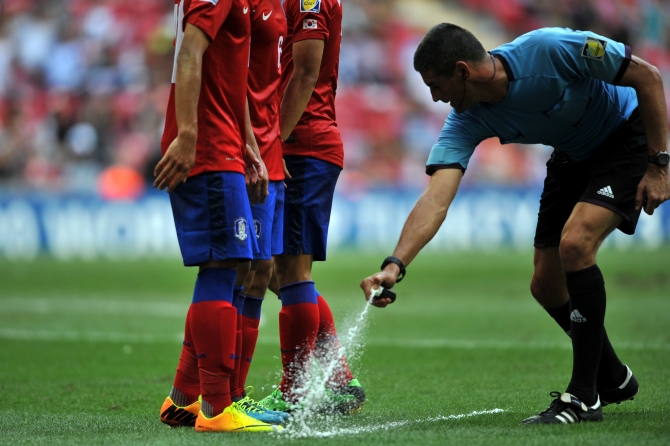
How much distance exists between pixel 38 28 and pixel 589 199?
18.8m

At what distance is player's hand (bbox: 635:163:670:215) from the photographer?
4441mm

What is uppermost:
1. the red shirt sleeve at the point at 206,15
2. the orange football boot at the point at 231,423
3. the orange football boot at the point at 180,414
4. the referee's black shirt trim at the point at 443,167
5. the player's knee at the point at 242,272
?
the red shirt sleeve at the point at 206,15

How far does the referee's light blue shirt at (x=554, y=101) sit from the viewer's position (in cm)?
436

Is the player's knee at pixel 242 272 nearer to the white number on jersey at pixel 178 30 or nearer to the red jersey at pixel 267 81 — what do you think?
the red jersey at pixel 267 81

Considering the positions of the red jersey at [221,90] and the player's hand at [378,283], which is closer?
the player's hand at [378,283]

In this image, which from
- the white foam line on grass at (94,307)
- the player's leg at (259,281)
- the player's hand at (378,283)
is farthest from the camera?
the white foam line on grass at (94,307)

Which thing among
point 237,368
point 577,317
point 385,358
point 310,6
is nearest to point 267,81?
point 310,6

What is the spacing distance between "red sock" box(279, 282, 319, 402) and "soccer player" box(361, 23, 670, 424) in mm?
942

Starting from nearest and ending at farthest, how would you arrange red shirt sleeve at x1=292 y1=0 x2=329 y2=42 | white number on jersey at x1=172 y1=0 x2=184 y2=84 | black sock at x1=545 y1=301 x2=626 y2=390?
white number on jersey at x1=172 y1=0 x2=184 y2=84 < black sock at x1=545 y1=301 x2=626 y2=390 < red shirt sleeve at x1=292 y1=0 x2=329 y2=42

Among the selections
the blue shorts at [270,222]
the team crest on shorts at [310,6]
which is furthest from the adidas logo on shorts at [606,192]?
the team crest on shorts at [310,6]

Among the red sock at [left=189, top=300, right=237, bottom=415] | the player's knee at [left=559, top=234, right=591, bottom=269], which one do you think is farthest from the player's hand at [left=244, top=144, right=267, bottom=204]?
the player's knee at [left=559, top=234, right=591, bottom=269]

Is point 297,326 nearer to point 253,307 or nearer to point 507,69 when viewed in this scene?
point 253,307

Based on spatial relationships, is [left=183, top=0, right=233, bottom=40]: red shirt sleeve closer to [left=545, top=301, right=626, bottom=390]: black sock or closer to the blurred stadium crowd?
[left=545, top=301, right=626, bottom=390]: black sock

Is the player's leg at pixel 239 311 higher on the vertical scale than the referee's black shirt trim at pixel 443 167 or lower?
lower
